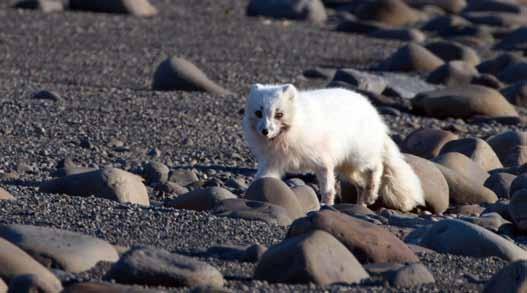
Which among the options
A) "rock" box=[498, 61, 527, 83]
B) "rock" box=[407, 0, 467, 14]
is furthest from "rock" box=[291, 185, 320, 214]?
"rock" box=[407, 0, 467, 14]

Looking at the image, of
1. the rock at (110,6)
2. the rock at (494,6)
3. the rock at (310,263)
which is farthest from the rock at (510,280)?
the rock at (494,6)

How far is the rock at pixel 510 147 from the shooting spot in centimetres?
1210

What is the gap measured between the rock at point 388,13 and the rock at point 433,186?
1382 centimetres

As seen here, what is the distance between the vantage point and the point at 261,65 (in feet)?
60.2

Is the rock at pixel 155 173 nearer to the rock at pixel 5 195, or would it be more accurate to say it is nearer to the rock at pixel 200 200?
the rock at pixel 200 200

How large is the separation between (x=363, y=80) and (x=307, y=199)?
669 cm

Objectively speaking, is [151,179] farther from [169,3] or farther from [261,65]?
[169,3]

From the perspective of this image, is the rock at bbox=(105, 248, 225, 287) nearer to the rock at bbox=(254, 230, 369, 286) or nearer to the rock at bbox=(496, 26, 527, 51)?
the rock at bbox=(254, 230, 369, 286)

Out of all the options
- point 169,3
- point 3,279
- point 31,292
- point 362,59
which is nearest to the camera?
point 31,292

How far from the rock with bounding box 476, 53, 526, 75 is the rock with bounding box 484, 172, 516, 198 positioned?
25.1ft

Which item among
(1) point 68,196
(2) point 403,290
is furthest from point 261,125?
(2) point 403,290

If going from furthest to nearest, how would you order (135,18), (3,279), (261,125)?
(135,18) < (261,125) < (3,279)

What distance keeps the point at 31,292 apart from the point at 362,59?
14180mm

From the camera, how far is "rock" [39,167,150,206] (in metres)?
8.93
